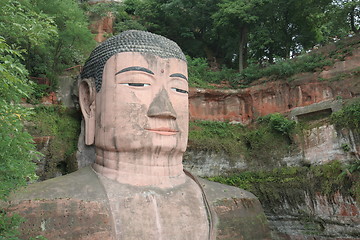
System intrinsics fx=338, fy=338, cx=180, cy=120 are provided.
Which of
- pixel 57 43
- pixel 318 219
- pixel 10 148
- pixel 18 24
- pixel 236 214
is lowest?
pixel 318 219

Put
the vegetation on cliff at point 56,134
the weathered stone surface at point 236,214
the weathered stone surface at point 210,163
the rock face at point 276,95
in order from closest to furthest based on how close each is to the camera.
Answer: the weathered stone surface at point 236,214
the vegetation on cliff at point 56,134
the weathered stone surface at point 210,163
the rock face at point 276,95

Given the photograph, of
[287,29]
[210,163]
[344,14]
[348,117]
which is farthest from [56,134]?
[287,29]

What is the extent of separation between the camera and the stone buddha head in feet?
25.2

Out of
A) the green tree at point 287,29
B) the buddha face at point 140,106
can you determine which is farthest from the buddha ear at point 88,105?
the green tree at point 287,29

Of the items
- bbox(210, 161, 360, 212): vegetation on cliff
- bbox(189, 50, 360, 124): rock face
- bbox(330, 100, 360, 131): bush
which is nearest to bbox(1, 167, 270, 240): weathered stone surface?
bbox(210, 161, 360, 212): vegetation on cliff

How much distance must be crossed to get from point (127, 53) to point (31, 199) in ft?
12.5

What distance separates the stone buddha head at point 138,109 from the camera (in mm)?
7676

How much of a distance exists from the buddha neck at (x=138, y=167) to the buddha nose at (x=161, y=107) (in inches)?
34.0

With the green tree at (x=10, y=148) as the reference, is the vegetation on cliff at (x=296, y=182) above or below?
below

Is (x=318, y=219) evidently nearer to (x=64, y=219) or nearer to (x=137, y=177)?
(x=137, y=177)

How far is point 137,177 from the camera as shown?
7684 mm

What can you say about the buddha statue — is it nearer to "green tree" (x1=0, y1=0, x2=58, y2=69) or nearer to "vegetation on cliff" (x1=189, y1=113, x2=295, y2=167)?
"green tree" (x1=0, y1=0, x2=58, y2=69)

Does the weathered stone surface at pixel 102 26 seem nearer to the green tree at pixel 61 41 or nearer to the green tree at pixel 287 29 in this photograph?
the green tree at pixel 61 41

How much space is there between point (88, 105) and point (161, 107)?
2.20m
